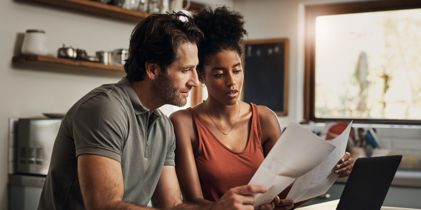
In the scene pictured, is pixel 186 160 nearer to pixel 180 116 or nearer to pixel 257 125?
pixel 180 116

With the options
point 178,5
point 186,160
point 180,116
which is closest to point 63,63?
point 178,5

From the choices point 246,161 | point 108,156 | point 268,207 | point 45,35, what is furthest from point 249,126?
point 45,35

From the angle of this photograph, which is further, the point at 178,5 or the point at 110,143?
the point at 178,5

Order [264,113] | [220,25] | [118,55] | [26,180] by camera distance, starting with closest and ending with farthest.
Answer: [220,25], [264,113], [26,180], [118,55]

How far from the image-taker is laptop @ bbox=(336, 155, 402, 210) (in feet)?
5.19

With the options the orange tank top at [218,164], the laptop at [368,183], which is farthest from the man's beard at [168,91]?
the laptop at [368,183]

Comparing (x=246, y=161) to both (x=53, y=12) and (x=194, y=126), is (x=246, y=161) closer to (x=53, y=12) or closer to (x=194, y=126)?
(x=194, y=126)

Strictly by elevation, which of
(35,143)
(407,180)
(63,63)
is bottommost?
(407,180)

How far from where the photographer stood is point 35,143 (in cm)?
358

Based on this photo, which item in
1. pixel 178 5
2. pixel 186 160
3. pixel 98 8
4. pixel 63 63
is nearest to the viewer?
pixel 186 160

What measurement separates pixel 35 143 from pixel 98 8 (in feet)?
3.09

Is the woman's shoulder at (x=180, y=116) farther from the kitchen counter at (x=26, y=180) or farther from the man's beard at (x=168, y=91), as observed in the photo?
the kitchen counter at (x=26, y=180)

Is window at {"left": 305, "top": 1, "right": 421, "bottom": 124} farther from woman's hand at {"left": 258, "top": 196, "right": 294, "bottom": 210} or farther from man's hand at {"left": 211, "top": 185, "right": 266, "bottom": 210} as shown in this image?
man's hand at {"left": 211, "top": 185, "right": 266, "bottom": 210}

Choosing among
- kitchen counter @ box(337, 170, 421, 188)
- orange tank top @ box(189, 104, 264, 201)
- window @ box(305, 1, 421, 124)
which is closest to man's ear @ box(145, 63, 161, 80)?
orange tank top @ box(189, 104, 264, 201)
